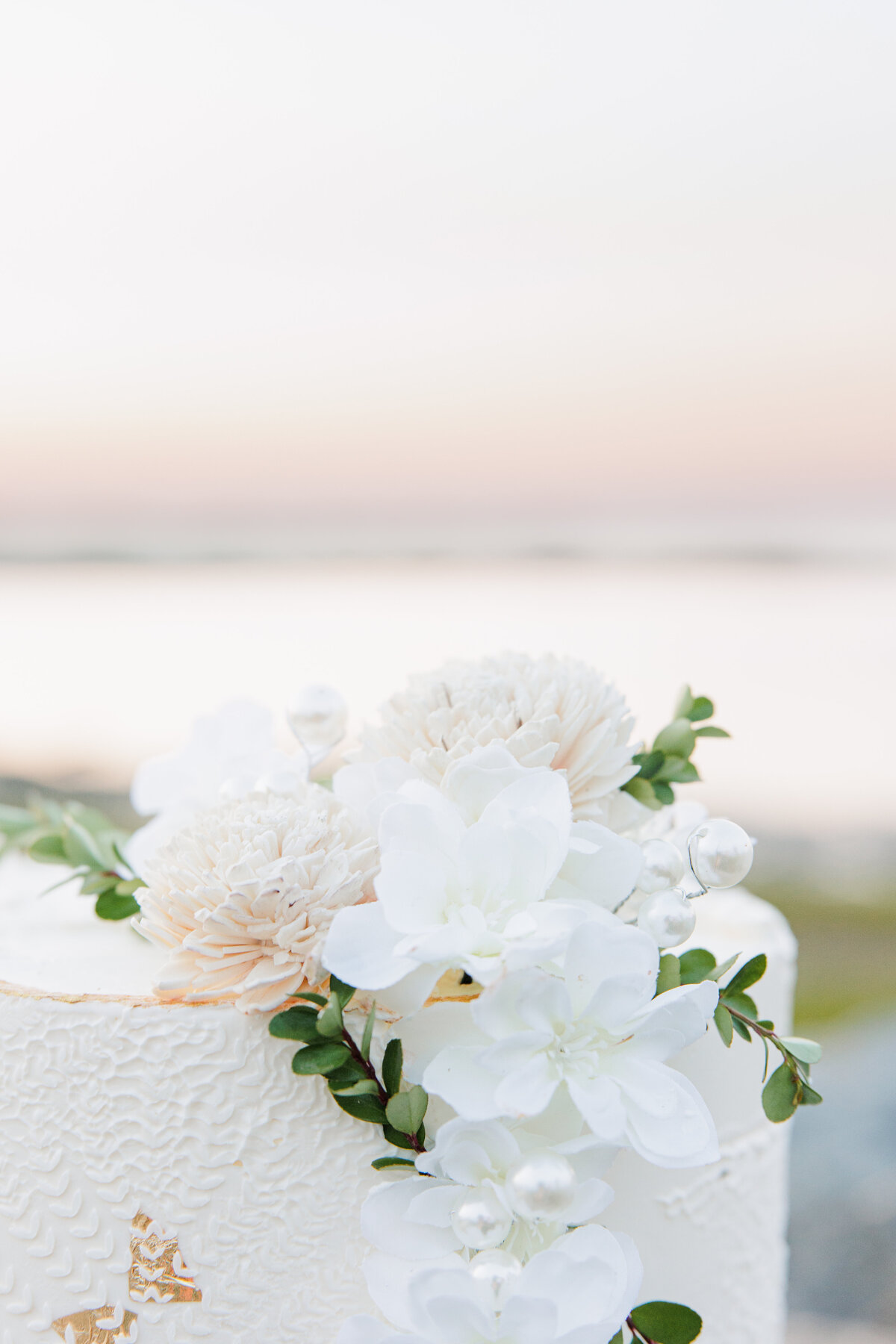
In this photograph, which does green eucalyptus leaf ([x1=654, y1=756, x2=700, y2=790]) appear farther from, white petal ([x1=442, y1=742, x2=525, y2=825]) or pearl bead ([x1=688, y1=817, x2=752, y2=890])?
white petal ([x1=442, y1=742, x2=525, y2=825])

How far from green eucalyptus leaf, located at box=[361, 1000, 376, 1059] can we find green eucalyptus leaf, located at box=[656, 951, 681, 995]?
0.64ft

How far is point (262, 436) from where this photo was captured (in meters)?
3.04

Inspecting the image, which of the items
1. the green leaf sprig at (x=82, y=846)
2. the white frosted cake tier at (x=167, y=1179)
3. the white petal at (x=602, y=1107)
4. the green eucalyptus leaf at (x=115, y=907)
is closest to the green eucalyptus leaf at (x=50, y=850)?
the green leaf sprig at (x=82, y=846)

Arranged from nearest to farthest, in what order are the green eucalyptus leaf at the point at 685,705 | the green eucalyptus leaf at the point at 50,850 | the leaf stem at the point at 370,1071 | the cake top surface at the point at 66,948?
the leaf stem at the point at 370,1071 → the cake top surface at the point at 66,948 → the green eucalyptus leaf at the point at 685,705 → the green eucalyptus leaf at the point at 50,850

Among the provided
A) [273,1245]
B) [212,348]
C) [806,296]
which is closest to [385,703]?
[273,1245]

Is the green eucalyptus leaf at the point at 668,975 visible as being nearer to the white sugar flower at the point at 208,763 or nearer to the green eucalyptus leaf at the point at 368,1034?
the green eucalyptus leaf at the point at 368,1034

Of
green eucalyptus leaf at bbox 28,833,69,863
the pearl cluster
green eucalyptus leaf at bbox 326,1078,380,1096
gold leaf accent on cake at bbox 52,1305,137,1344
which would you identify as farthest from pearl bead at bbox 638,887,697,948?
green eucalyptus leaf at bbox 28,833,69,863

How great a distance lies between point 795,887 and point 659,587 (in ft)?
5.77

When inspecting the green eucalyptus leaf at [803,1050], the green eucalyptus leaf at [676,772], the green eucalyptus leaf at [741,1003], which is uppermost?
the green eucalyptus leaf at [676,772]

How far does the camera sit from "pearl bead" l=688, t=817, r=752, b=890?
2.32ft

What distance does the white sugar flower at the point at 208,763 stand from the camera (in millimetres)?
920

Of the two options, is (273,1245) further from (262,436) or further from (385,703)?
(262,436)

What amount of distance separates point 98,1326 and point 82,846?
41 centimetres

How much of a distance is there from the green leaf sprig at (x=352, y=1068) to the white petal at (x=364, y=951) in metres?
0.06
